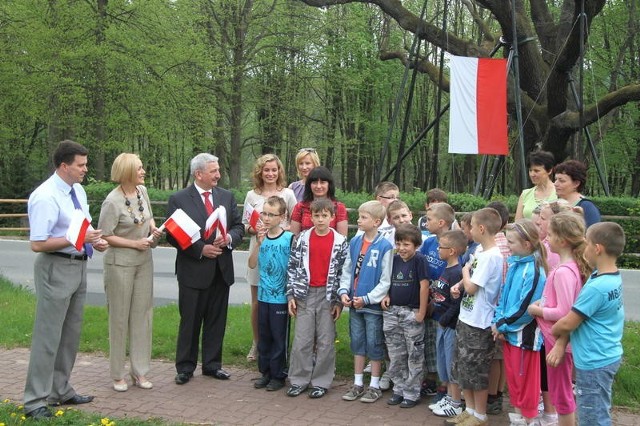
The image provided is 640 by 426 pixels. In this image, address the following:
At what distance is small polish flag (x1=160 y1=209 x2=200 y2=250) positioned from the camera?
19.2 ft

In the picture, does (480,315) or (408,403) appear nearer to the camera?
(480,315)

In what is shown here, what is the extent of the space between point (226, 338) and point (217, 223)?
1.77 metres

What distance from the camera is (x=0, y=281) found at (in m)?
10.9

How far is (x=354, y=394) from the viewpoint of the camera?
565 centimetres

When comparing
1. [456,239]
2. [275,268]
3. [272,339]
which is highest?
[456,239]

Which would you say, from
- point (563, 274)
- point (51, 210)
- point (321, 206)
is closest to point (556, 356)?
point (563, 274)

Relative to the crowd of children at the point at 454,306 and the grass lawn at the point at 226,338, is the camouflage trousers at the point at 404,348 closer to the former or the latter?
the crowd of children at the point at 454,306

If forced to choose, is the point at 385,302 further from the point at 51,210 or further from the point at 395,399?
the point at 51,210

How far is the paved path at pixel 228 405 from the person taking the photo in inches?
203

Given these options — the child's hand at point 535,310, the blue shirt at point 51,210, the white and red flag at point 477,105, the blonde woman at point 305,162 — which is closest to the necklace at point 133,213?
the blue shirt at point 51,210

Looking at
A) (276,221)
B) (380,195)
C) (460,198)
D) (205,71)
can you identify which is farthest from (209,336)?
(205,71)

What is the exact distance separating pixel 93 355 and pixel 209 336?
154cm

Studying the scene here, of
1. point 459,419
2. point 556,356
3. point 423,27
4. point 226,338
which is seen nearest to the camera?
point 556,356

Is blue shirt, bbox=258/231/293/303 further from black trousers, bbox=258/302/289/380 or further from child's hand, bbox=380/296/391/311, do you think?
child's hand, bbox=380/296/391/311
